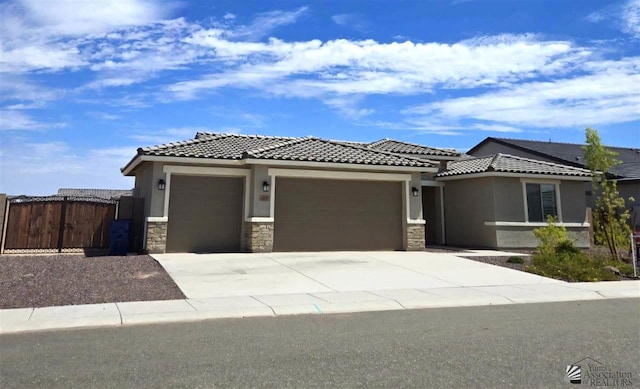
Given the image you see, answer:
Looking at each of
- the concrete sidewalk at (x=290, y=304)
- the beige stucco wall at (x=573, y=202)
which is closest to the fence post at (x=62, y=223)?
the concrete sidewalk at (x=290, y=304)

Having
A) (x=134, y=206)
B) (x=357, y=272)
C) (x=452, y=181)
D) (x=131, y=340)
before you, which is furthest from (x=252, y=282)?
(x=452, y=181)

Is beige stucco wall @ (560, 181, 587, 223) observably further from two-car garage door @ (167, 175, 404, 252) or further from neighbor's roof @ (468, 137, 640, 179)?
neighbor's roof @ (468, 137, 640, 179)

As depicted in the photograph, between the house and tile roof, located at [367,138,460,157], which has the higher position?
tile roof, located at [367,138,460,157]

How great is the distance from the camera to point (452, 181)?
20.3m

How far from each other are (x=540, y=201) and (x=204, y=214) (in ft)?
46.3

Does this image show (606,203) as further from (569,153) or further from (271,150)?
(569,153)

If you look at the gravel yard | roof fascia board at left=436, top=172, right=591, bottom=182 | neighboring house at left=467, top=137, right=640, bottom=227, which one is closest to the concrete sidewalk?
the gravel yard

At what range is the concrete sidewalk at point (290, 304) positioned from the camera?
22.0 ft

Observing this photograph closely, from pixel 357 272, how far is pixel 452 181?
1038cm

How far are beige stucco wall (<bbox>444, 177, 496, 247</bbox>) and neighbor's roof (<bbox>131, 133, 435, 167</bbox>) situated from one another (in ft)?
10.1

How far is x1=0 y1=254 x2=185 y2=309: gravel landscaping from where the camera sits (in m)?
8.06

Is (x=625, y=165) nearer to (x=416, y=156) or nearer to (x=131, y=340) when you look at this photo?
(x=416, y=156)

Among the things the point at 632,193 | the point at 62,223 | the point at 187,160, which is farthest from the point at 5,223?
the point at 632,193

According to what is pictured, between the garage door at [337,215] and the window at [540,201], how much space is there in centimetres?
607
